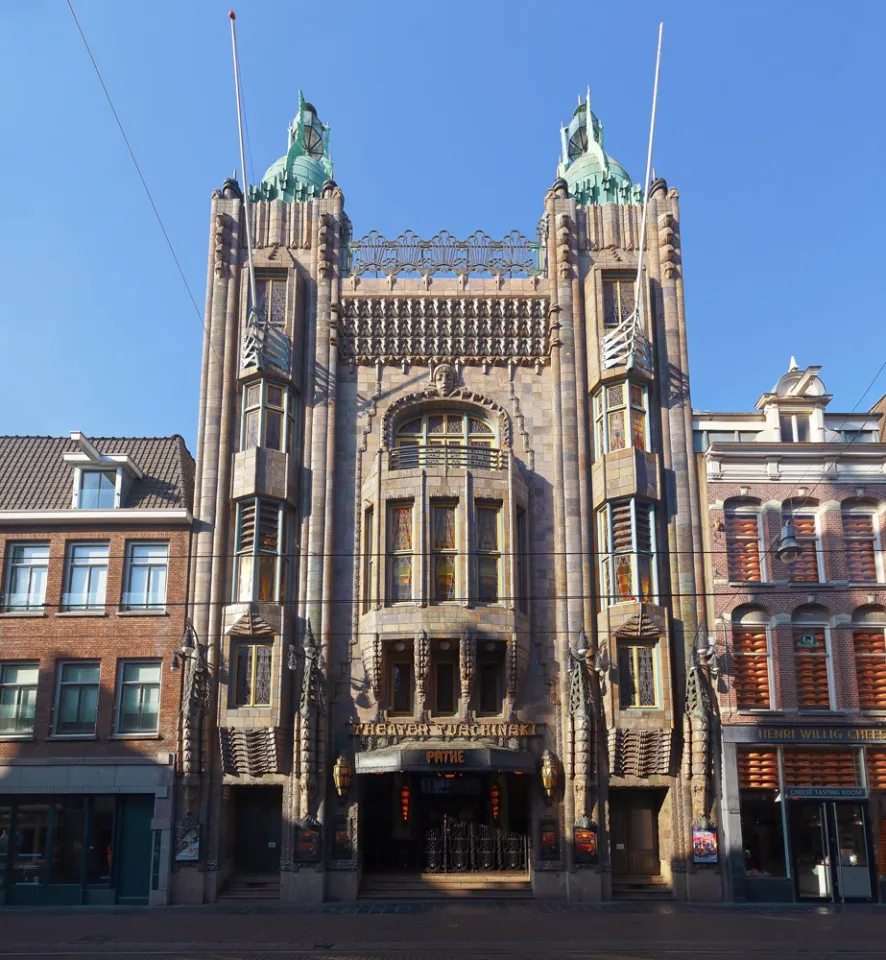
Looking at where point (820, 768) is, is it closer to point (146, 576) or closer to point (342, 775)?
point (342, 775)

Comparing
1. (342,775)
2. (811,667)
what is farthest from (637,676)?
(342,775)

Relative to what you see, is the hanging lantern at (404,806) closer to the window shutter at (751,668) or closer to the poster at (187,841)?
the poster at (187,841)

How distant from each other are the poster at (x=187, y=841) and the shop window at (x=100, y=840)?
2.19 m

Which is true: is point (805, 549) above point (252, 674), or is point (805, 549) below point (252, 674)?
above

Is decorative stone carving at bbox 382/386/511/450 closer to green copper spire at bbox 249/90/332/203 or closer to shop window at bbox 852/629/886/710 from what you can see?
green copper spire at bbox 249/90/332/203

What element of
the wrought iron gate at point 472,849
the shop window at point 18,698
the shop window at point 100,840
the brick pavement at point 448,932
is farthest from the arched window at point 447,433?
the shop window at point 100,840

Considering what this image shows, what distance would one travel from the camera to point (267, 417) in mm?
32719

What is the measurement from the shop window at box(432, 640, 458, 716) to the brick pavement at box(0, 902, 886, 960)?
5656mm

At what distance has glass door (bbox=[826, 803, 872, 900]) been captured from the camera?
2875 centimetres

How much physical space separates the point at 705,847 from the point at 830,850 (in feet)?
11.9

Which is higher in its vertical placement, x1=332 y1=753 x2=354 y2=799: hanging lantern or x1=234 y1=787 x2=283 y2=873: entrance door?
x1=332 y1=753 x2=354 y2=799: hanging lantern

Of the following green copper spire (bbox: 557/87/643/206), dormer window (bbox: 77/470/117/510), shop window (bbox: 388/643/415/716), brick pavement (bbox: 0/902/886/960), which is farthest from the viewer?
green copper spire (bbox: 557/87/643/206)

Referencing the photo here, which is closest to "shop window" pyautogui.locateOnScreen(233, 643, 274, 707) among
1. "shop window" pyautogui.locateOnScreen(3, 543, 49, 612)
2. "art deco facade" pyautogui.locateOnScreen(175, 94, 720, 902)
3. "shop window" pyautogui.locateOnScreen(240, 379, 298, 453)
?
"art deco facade" pyautogui.locateOnScreen(175, 94, 720, 902)

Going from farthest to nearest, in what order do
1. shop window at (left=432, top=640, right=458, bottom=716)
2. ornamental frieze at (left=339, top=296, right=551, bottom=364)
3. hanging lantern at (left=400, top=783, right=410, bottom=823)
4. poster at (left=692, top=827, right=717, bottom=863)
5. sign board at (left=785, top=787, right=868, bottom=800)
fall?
ornamental frieze at (left=339, top=296, right=551, bottom=364) → hanging lantern at (left=400, top=783, right=410, bottom=823) → shop window at (left=432, top=640, right=458, bottom=716) → sign board at (left=785, top=787, right=868, bottom=800) → poster at (left=692, top=827, right=717, bottom=863)
